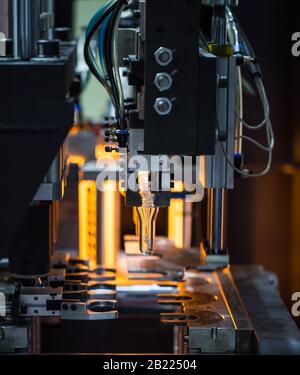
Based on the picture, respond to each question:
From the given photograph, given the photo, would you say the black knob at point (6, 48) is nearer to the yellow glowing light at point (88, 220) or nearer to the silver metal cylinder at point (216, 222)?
the silver metal cylinder at point (216, 222)

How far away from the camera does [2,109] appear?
160 cm

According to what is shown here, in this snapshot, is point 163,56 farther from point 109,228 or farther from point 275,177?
point 275,177

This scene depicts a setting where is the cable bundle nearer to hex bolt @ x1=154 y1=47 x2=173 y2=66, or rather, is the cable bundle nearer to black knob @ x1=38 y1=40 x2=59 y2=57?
black knob @ x1=38 y1=40 x2=59 y2=57

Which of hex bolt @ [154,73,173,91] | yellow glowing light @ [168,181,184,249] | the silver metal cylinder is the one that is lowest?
yellow glowing light @ [168,181,184,249]

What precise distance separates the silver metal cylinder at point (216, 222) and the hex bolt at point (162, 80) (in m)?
0.54

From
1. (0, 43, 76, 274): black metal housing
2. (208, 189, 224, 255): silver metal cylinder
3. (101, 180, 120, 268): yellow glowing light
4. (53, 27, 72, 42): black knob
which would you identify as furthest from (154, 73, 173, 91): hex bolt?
(101, 180, 120, 268): yellow glowing light

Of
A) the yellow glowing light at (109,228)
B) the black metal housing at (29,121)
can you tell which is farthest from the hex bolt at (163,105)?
the yellow glowing light at (109,228)

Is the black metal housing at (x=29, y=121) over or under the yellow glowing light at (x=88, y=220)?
over

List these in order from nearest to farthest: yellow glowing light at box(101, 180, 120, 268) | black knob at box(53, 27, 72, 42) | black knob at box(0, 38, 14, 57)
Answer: black knob at box(0, 38, 14, 57) < black knob at box(53, 27, 72, 42) < yellow glowing light at box(101, 180, 120, 268)

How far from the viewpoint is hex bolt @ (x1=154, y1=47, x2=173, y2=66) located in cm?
157

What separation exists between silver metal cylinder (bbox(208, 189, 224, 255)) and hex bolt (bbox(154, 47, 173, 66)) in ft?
1.84

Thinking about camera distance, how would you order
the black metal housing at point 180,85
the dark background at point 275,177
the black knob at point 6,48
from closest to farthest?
the black metal housing at point 180,85
the black knob at point 6,48
the dark background at point 275,177

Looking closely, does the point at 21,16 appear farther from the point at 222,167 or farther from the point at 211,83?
the point at 222,167

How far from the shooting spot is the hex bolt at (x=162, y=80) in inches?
62.3
